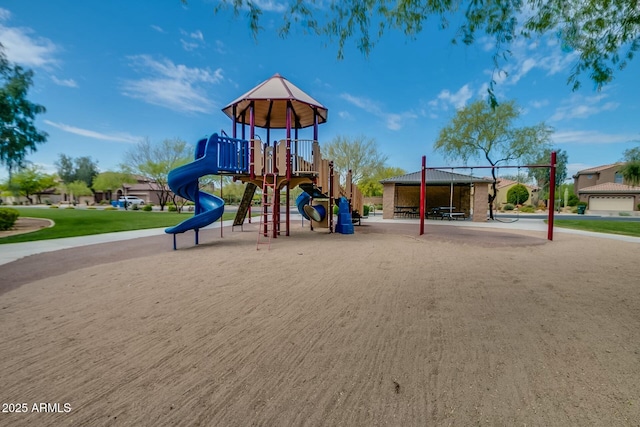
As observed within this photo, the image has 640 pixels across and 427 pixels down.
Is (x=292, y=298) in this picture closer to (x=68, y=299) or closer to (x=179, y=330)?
(x=179, y=330)

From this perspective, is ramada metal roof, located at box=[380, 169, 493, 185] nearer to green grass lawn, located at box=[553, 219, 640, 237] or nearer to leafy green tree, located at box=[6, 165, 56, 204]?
green grass lawn, located at box=[553, 219, 640, 237]

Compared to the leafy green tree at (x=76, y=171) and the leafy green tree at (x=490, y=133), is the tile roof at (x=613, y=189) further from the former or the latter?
the leafy green tree at (x=76, y=171)

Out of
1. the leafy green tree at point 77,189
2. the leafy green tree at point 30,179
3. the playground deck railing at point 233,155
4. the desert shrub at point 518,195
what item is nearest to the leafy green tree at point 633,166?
the desert shrub at point 518,195

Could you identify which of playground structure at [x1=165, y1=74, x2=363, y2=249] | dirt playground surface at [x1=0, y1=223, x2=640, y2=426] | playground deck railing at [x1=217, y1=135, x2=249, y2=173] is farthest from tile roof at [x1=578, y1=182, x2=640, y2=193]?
playground deck railing at [x1=217, y1=135, x2=249, y2=173]

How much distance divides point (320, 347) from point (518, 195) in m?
52.3

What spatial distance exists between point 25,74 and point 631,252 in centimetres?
2544

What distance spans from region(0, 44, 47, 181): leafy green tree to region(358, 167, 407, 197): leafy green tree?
2814 centimetres

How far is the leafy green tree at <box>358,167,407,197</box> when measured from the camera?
3703cm

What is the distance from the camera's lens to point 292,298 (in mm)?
4492

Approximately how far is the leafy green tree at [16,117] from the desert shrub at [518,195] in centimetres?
5365

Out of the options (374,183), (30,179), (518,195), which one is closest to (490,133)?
(374,183)

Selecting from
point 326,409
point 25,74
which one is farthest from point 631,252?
point 25,74

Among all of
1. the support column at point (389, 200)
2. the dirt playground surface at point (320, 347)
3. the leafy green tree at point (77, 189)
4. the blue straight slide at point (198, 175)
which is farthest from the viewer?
the leafy green tree at point (77, 189)

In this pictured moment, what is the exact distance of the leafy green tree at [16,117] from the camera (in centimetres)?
1367
